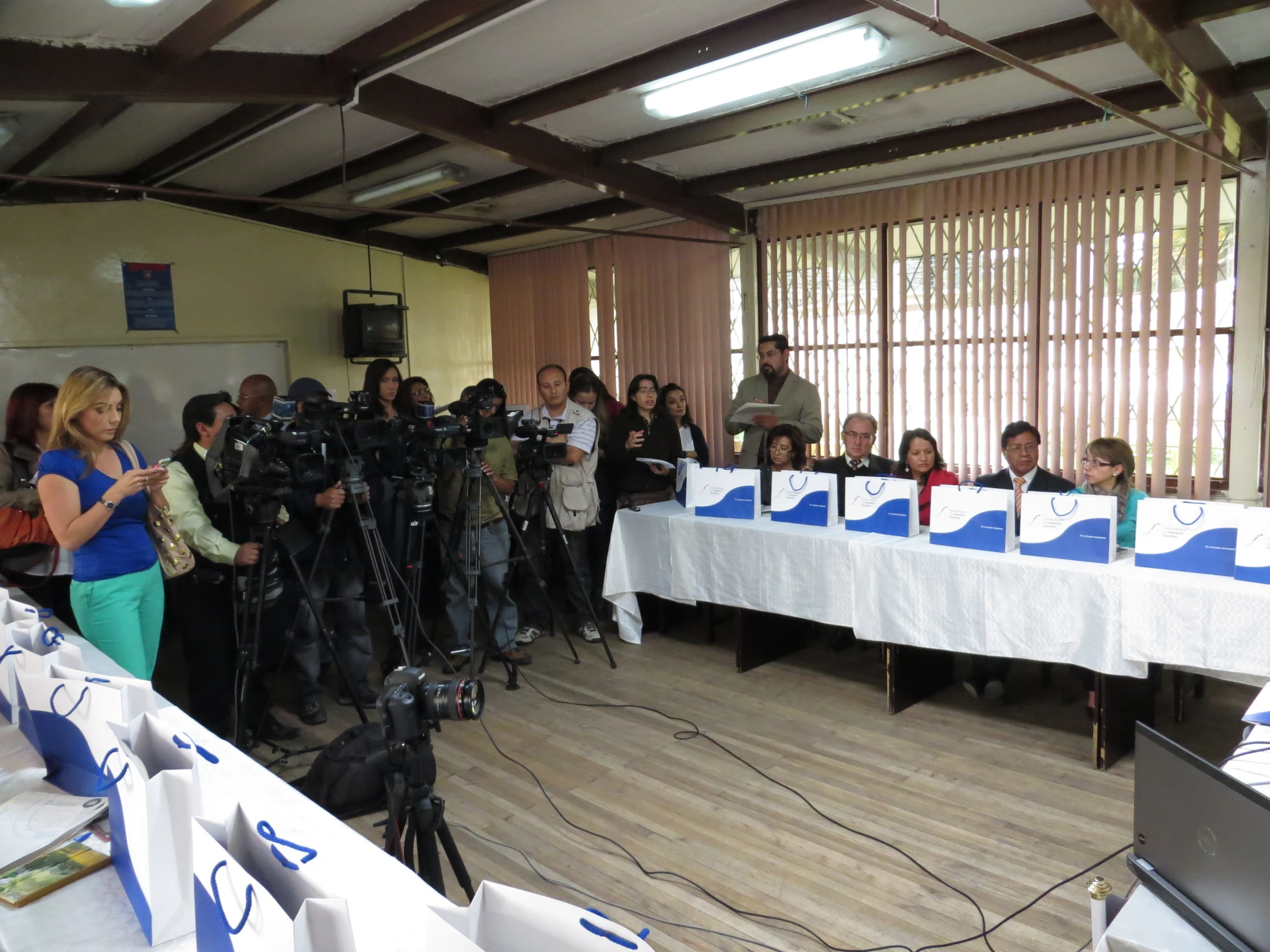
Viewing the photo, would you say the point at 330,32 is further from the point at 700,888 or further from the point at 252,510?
the point at 700,888

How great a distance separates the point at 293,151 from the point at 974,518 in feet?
14.5

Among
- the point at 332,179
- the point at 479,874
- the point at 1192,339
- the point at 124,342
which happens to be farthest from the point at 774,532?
the point at 124,342

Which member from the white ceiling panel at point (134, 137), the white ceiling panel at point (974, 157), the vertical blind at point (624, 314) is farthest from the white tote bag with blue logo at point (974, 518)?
the white ceiling panel at point (134, 137)

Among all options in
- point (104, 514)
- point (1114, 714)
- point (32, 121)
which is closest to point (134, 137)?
point (32, 121)

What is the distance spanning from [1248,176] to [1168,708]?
2.63 meters

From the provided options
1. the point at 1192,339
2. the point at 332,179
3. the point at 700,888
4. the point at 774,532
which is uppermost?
the point at 332,179

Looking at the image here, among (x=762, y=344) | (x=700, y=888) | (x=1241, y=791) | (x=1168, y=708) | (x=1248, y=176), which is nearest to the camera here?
(x=1241, y=791)

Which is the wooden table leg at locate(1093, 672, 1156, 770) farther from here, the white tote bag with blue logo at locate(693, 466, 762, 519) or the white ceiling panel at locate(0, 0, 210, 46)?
the white ceiling panel at locate(0, 0, 210, 46)

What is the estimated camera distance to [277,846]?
950 millimetres

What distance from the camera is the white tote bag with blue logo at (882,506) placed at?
3627mm

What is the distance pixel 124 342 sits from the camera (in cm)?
605

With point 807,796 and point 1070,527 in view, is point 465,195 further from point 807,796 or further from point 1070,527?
point 807,796

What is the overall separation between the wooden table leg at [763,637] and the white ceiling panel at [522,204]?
3138mm

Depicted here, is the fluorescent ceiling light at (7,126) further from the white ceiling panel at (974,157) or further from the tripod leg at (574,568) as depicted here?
the white ceiling panel at (974,157)
